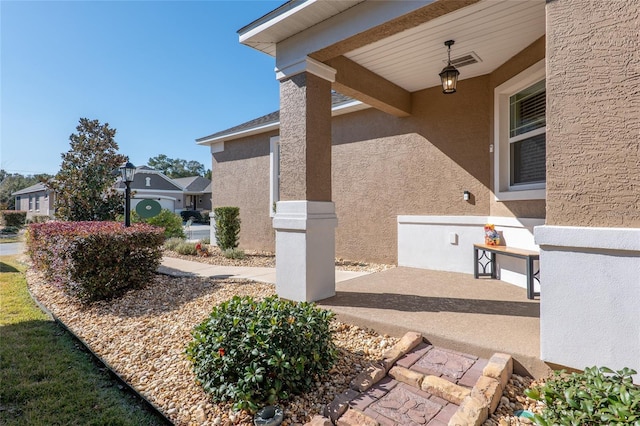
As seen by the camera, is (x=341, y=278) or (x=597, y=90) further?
(x=341, y=278)

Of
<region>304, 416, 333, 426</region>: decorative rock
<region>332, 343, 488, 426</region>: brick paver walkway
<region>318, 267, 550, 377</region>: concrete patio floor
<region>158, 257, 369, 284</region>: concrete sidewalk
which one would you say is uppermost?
<region>318, 267, 550, 377</region>: concrete patio floor

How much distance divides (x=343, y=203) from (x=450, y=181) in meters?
2.64

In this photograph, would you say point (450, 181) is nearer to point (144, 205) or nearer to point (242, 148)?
point (242, 148)

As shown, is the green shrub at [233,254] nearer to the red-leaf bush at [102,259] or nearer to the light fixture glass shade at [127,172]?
the red-leaf bush at [102,259]

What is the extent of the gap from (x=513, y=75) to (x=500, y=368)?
4.51 metres

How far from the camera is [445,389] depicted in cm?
244

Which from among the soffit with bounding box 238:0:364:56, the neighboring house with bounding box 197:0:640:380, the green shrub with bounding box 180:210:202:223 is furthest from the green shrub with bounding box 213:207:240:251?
the green shrub with bounding box 180:210:202:223

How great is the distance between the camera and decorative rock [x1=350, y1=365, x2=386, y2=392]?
8.43 ft

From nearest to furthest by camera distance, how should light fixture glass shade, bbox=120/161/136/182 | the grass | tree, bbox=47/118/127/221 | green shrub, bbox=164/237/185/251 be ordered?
1. the grass
2. light fixture glass shade, bbox=120/161/136/182
3. tree, bbox=47/118/127/221
4. green shrub, bbox=164/237/185/251

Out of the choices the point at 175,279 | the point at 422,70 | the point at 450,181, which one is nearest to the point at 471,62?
the point at 422,70

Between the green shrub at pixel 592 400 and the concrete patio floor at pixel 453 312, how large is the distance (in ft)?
1.67

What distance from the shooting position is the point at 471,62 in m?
5.16

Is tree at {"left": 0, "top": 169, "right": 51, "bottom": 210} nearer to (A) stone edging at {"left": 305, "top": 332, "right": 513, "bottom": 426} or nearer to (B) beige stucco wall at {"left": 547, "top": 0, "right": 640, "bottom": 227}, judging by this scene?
(A) stone edging at {"left": 305, "top": 332, "right": 513, "bottom": 426}

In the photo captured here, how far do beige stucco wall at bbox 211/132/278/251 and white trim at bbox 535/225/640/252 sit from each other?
7.88 metres
